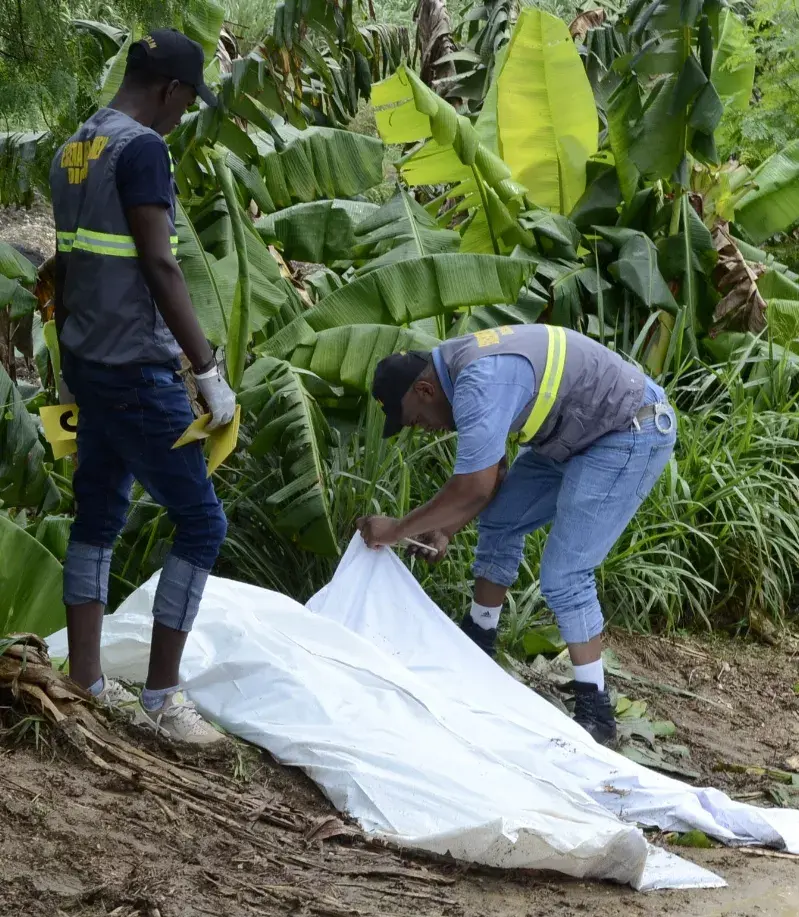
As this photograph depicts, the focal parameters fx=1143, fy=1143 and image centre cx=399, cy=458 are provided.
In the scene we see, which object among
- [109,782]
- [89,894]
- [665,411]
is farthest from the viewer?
[665,411]

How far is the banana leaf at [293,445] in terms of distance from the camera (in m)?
5.02

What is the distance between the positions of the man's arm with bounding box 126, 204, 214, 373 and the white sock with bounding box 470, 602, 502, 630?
201 centimetres

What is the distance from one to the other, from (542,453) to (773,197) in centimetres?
457

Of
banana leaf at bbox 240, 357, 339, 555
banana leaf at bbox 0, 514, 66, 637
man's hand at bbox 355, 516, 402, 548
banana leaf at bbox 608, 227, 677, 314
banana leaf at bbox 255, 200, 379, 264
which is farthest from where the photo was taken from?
banana leaf at bbox 608, 227, 677, 314

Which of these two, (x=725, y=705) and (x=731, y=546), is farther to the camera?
(x=731, y=546)

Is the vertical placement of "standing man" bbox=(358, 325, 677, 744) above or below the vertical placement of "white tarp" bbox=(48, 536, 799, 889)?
above

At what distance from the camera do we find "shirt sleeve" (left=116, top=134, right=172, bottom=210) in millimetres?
3152

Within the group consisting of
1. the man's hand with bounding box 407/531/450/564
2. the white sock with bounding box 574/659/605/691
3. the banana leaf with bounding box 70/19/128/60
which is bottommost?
the white sock with bounding box 574/659/605/691

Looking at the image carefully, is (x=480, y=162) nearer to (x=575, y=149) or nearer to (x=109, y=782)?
(x=575, y=149)

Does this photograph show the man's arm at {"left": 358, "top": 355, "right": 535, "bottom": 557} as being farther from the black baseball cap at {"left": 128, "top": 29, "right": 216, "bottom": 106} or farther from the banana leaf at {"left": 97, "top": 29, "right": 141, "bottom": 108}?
the banana leaf at {"left": 97, "top": 29, "right": 141, "bottom": 108}

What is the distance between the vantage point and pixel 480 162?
6.64 metres

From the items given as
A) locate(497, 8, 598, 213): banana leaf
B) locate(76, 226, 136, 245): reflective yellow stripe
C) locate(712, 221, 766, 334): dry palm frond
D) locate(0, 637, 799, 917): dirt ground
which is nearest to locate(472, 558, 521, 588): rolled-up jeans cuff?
locate(0, 637, 799, 917): dirt ground

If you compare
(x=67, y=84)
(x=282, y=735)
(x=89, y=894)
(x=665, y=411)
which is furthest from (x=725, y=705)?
(x=67, y=84)

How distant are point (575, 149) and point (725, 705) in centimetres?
383
